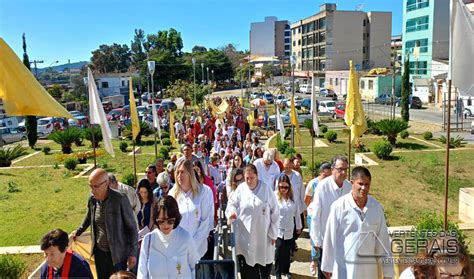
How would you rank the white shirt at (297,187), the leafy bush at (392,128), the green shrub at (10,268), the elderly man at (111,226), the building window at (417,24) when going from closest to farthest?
the elderly man at (111,226) → the green shrub at (10,268) → the white shirt at (297,187) → the leafy bush at (392,128) → the building window at (417,24)

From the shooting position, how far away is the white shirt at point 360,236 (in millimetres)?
4090

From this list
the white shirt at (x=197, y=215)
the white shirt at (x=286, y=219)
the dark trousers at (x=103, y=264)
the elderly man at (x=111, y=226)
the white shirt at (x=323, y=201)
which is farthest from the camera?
the white shirt at (x=286, y=219)

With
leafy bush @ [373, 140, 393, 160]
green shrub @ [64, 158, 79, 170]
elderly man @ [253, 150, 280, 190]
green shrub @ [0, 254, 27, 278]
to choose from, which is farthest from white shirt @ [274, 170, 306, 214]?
green shrub @ [64, 158, 79, 170]

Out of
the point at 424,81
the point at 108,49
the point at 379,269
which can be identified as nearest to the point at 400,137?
the point at 379,269

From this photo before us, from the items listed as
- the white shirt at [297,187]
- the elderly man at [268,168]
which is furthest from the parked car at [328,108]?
the white shirt at [297,187]

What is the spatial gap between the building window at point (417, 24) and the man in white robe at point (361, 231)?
56.1 metres

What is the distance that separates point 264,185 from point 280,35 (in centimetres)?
13134

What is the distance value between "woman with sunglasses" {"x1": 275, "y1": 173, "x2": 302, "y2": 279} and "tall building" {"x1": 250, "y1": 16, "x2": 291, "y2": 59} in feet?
409

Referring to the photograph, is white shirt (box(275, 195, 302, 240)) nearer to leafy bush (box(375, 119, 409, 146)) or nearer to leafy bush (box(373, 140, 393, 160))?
leafy bush (box(373, 140, 393, 160))

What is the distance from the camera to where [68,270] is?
3.68 m

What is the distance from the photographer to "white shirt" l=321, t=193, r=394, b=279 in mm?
4090

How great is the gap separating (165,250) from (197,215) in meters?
1.12

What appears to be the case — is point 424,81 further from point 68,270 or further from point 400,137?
point 68,270

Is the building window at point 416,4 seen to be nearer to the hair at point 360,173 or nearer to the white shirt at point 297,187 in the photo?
the white shirt at point 297,187
